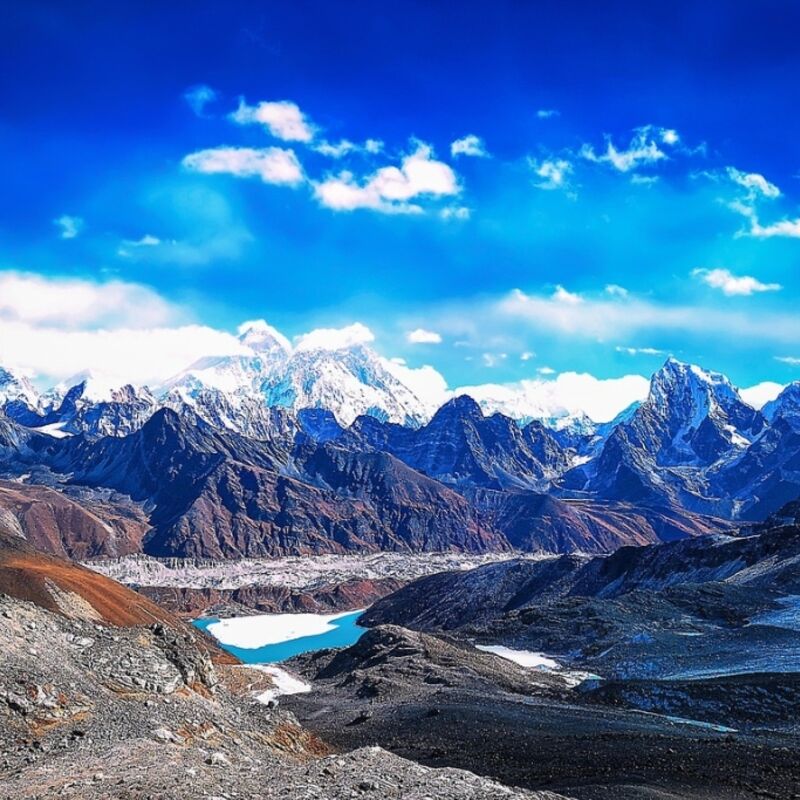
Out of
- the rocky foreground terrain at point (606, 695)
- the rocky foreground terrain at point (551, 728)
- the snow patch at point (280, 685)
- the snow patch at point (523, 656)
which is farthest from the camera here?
the snow patch at point (523, 656)

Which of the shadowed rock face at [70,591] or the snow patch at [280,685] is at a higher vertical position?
the shadowed rock face at [70,591]

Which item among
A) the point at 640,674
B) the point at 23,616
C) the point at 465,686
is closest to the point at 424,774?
the point at 23,616

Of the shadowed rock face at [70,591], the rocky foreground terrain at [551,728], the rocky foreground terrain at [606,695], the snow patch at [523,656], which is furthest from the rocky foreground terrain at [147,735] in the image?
the shadowed rock face at [70,591]

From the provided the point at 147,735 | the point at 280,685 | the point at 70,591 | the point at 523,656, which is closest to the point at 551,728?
the point at 147,735

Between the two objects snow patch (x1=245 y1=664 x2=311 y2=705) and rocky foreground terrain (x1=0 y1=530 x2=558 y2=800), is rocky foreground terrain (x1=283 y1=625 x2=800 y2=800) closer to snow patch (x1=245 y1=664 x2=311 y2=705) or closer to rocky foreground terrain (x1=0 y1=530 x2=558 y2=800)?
snow patch (x1=245 y1=664 x2=311 y2=705)

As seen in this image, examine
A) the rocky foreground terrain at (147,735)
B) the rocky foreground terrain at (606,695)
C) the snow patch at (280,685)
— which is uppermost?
the rocky foreground terrain at (147,735)

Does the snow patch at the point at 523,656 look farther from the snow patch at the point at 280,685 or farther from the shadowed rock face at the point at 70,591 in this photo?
the shadowed rock face at the point at 70,591

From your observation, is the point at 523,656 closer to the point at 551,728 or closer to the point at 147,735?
the point at 551,728

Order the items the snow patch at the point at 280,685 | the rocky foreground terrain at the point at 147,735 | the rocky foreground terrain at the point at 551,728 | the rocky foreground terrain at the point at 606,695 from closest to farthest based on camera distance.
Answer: the rocky foreground terrain at the point at 147,735
the rocky foreground terrain at the point at 551,728
the rocky foreground terrain at the point at 606,695
the snow patch at the point at 280,685

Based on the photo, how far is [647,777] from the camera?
36.4 metres

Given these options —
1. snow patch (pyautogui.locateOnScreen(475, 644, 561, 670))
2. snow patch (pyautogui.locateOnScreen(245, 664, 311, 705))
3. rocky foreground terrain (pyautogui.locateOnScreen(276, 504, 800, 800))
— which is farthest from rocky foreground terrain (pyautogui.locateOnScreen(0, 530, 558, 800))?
snow patch (pyautogui.locateOnScreen(475, 644, 561, 670))

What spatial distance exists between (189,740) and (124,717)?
280 centimetres

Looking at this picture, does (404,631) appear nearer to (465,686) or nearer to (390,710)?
(465,686)

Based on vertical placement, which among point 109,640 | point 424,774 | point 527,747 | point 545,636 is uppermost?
point 109,640
